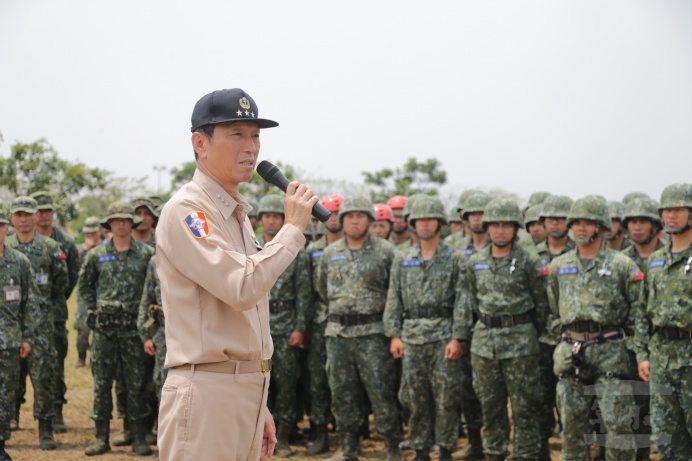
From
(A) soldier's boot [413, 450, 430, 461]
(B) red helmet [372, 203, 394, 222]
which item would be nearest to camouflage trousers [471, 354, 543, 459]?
(A) soldier's boot [413, 450, 430, 461]

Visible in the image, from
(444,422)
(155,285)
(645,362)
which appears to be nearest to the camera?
(645,362)

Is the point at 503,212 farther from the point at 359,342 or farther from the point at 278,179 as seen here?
the point at 278,179

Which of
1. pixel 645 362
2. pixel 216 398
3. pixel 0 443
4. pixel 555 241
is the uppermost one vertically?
pixel 555 241

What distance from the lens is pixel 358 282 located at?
8.60 m

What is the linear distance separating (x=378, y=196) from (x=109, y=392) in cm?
1812

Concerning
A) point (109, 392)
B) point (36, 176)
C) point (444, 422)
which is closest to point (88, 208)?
point (36, 176)

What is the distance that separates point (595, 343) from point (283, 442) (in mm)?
3918

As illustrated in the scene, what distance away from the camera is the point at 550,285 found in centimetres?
750

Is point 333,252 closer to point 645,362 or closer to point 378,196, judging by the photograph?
point 645,362

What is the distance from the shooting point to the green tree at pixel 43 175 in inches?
902

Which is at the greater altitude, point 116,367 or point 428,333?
point 428,333

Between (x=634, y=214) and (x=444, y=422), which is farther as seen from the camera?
(x=634, y=214)

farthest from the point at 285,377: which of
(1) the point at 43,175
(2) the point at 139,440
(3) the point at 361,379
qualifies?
(1) the point at 43,175

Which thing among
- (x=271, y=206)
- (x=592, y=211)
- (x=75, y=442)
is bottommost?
(x=75, y=442)
